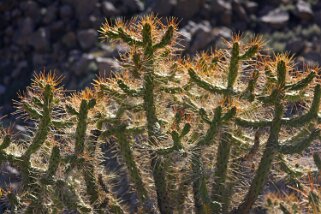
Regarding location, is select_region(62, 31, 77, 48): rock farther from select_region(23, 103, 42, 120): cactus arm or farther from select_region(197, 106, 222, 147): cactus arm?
select_region(197, 106, 222, 147): cactus arm

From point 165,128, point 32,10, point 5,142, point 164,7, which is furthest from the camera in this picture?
point 32,10

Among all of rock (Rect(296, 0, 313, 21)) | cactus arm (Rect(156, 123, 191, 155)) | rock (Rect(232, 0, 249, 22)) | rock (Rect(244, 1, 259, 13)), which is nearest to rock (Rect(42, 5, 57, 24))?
rock (Rect(232, 0, 249, 22))

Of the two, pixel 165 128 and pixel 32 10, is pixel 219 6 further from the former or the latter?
pixel 165 128

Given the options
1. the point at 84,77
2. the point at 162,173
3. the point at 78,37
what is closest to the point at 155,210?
the point at 162,173

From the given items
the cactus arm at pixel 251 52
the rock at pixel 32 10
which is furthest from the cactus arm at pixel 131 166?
the rock at pixel 32 10

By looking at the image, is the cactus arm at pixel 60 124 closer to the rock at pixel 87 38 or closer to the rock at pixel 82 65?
the rock at pixel 82 65

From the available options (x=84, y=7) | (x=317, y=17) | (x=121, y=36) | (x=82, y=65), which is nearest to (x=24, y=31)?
(x=84, y=7)
